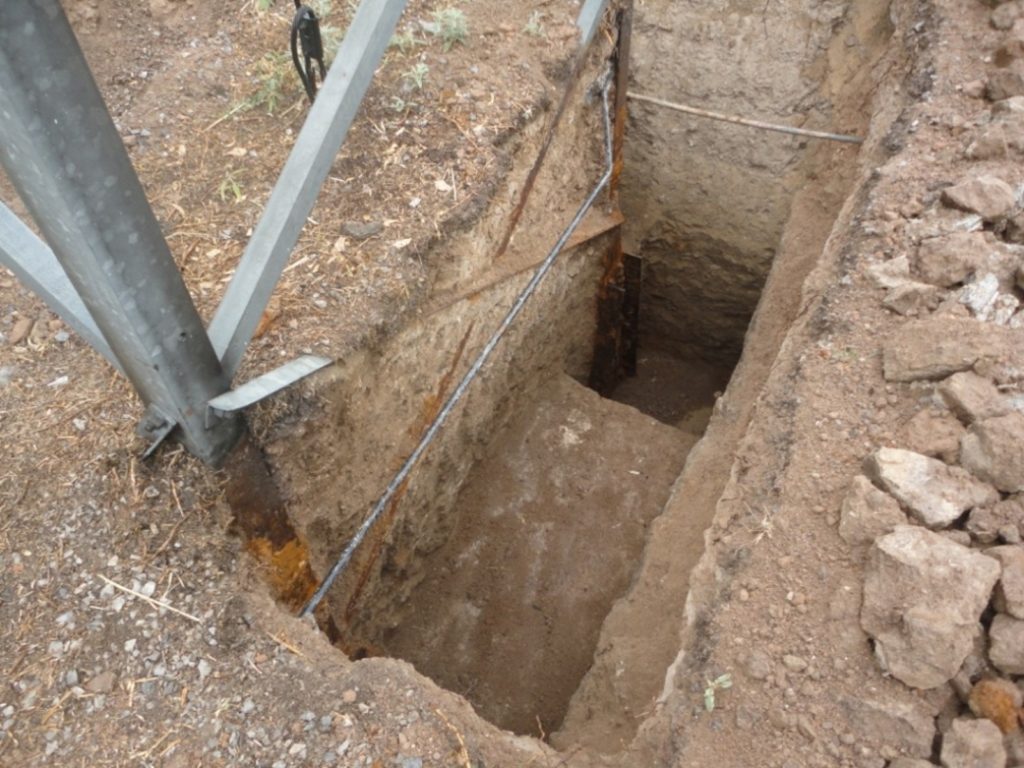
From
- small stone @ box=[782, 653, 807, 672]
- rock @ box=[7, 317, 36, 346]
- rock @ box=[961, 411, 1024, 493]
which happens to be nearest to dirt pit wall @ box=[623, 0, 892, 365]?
rock @ box=[961, 411, 1024, 493]

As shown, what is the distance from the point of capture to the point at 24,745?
2029 mm

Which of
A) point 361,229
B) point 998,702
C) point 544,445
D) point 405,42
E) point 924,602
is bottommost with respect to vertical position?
point 544,445

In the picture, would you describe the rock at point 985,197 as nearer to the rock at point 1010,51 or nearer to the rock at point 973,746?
the rock at point 1010,51

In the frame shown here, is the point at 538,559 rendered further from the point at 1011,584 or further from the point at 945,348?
the point at 1011,584

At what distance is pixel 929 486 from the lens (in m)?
2.09

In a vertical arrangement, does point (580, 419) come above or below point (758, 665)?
below

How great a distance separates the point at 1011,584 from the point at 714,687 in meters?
0.74

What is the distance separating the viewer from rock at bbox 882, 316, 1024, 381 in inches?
91.4

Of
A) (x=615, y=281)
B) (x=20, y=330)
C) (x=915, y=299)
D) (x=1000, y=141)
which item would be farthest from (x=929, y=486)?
(x=615, y=281)

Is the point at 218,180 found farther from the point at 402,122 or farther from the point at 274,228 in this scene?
the point at 274,228

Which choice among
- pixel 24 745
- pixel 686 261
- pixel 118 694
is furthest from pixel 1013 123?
pixel 24 745

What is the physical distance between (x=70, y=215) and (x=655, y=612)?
Result: 2.15m

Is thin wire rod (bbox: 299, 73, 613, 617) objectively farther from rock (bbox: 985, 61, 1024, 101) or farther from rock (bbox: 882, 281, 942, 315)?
rock (bbox: 985, 61, 1024, 101)

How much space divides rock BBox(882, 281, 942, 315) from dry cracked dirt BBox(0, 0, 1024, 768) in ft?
0.04
